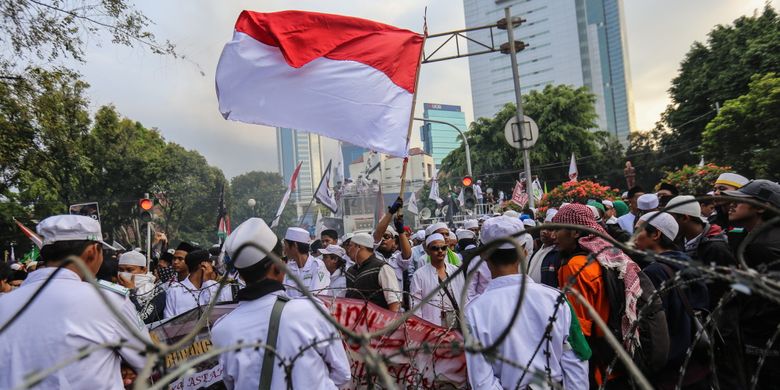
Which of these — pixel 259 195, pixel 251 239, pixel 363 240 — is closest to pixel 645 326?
pixel 251 239

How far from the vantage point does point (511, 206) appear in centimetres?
2578

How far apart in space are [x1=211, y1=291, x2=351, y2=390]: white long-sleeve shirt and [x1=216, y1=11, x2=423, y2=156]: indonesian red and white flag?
311cm

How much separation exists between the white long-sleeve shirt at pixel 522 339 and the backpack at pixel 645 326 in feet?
2.13

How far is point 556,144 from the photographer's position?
136ft

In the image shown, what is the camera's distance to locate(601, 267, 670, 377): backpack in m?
3.20

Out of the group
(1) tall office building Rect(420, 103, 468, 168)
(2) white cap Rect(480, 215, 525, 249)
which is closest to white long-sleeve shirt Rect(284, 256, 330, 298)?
(2) white cap Rect(480, 215, 525, 249)

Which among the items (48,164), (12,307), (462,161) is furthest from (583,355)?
(462,161)

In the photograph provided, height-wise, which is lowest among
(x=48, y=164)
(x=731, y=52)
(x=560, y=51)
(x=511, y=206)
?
(x=511, y=206)

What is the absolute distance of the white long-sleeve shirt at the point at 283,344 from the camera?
2.49 m

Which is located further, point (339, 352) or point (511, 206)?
point (511, 206)

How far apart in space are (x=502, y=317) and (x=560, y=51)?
121856mm

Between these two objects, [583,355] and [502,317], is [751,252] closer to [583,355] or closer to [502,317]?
[583,355]

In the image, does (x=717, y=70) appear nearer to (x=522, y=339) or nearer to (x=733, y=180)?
(x=733, y=180)

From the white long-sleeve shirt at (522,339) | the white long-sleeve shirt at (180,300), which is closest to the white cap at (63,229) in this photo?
the white long-sleeve shirt at (522,339)
